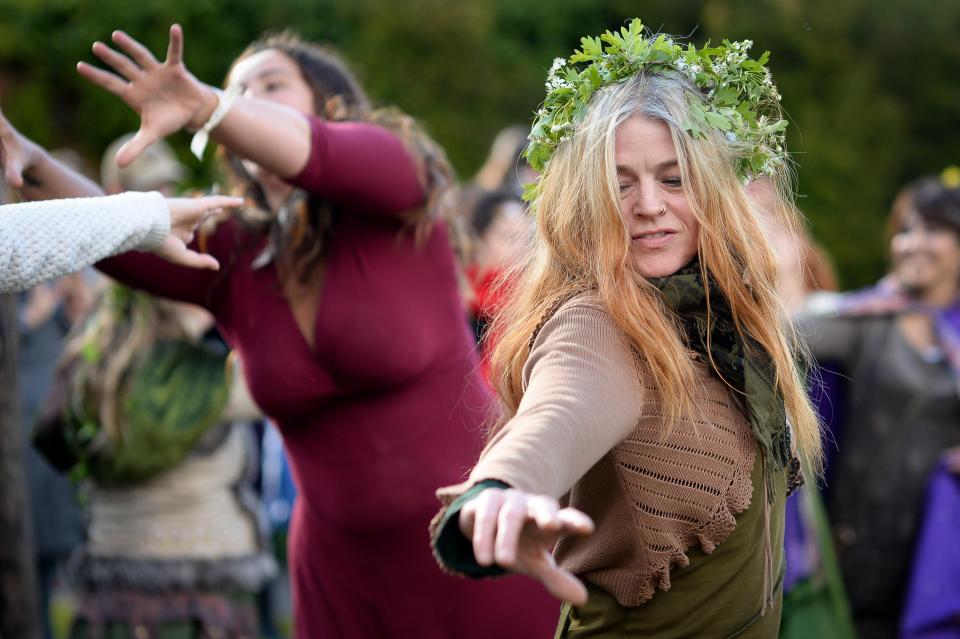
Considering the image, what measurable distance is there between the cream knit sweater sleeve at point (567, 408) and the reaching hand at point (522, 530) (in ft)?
0.22

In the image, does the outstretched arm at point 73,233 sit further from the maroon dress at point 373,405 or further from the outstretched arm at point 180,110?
the maroon dress at point 373,405

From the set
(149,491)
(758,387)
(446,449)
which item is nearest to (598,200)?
(758,387)

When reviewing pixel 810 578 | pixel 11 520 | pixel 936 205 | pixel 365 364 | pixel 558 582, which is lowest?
pixel 810 578

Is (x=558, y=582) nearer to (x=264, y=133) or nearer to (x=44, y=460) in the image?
(x=264, y=133)

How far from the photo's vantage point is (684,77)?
2.46 m

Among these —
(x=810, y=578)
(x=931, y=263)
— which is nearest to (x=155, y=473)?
(x=810, y=578)

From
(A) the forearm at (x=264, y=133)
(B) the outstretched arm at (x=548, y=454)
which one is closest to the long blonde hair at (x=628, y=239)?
(B) the outstretched arm at (x=548, y=454)

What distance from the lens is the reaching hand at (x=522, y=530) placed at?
168 cm

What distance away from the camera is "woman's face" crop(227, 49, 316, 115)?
350 cm

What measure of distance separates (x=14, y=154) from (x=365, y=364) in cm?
95

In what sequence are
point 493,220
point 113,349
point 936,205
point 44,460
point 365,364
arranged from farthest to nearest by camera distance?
point 44,460
point 493,220
point 936,205
point 113,349
point 365,364

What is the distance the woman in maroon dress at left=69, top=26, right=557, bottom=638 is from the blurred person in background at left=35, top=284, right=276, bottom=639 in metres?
1.36

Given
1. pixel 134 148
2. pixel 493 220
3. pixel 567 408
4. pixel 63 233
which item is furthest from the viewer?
pixel 493 220

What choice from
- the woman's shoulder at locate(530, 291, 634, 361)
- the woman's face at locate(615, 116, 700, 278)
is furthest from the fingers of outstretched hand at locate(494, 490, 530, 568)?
the woman's face at locate(615, 116, 700, 278)
